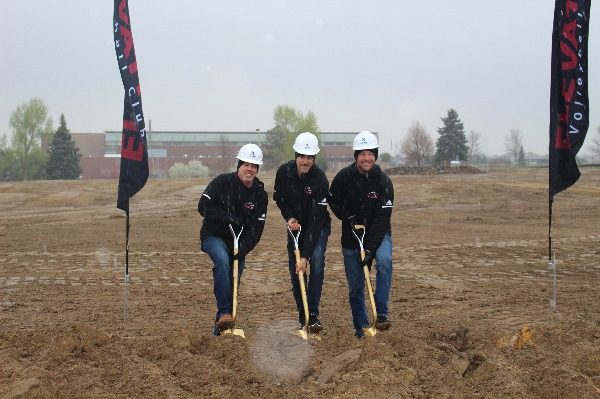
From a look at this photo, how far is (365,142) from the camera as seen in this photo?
272 inches

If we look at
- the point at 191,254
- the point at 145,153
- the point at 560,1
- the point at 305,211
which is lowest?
the point at 191,254

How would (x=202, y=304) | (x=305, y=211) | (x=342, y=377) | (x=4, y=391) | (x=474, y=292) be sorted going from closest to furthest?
(x=4, y=391) < (x=342, y=377) < (x=305, y=211) < (x=202, y=304) < (x=474, y=292)

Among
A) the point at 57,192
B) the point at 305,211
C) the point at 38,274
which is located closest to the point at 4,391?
the point at 305,211

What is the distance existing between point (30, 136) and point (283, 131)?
27.3 m

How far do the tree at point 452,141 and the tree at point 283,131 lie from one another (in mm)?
14861

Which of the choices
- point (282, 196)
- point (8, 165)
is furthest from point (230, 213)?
point (8, 165)

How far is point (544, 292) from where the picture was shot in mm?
10180

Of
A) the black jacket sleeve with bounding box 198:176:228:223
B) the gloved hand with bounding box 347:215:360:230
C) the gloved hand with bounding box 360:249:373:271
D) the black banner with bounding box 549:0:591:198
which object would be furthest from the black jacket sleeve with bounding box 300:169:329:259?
the black banner with bounding box 549:0:591:198

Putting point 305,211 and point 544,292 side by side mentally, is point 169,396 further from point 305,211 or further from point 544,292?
point 544,292

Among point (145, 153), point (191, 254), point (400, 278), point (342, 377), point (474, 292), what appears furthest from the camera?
point (191, 254)

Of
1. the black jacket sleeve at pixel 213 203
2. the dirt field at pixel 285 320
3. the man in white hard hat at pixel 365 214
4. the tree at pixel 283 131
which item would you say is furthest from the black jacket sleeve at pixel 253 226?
the tree at pixel 283 131

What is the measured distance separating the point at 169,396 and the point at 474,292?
6.84 meters

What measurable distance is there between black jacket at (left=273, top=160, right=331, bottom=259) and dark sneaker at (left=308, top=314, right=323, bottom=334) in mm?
660

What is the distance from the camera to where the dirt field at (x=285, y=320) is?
16.3 ft
